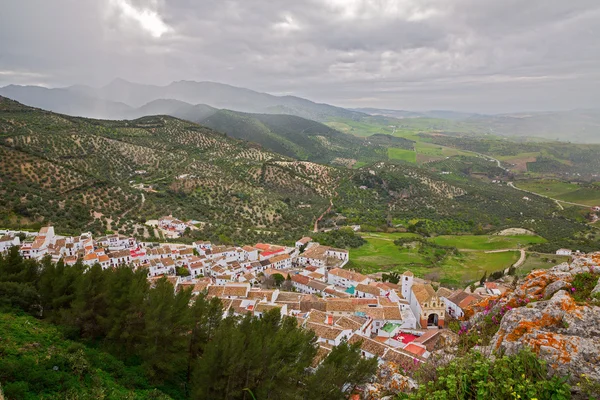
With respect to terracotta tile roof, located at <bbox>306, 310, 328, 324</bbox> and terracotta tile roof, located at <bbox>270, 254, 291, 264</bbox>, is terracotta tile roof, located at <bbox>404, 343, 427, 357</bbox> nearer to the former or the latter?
terracotta tile roof, located at <bbox>306, 310, 328, 324</bbox>

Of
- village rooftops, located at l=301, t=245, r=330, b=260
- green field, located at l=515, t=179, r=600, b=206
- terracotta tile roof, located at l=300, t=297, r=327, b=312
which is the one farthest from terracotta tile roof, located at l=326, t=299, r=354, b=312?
green field, located at l=515, t=179, r=600, b=206

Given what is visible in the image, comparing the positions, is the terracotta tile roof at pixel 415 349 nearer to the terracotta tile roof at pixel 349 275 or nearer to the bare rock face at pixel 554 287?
the bare rock face at pixel 554 287

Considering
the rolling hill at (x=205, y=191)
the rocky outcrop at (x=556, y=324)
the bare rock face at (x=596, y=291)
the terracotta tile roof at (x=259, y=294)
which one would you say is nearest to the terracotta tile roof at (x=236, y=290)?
the terracotta tile roof at (x=259, y=294)

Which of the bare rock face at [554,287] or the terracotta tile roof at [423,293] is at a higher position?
the bare rock face at [554,287]

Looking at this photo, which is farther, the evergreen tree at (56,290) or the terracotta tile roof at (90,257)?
the terracotta tile roof at (90,257)

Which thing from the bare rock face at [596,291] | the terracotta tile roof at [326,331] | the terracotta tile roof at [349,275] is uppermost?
the bare rock face at [596,291]

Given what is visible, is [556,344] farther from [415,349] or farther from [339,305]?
[339,305]

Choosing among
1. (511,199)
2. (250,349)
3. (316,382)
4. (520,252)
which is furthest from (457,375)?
(511,199)
